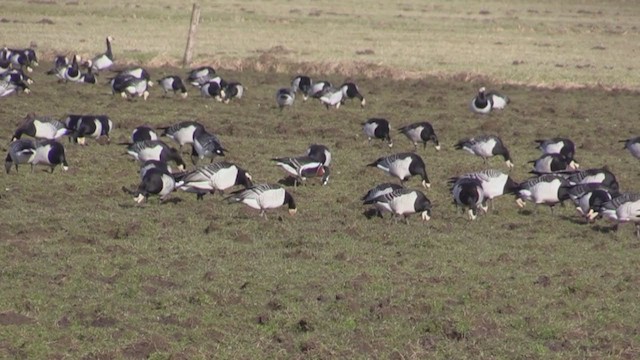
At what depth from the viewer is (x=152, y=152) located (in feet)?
60.3

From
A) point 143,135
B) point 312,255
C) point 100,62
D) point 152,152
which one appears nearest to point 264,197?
point 312,255

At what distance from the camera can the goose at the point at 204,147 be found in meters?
19.2

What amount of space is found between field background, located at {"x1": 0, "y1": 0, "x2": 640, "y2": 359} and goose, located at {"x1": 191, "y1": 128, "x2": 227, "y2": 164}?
0.53 m

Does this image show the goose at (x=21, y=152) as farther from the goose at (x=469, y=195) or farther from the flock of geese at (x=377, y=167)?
the goose at (x=469, y=195)

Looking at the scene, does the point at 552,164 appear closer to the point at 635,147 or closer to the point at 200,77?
the point at 635,147

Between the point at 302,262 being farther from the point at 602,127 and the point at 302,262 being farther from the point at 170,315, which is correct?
the point at 602,127

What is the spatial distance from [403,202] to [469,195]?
0.96 meters

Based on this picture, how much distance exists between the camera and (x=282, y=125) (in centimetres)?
2403

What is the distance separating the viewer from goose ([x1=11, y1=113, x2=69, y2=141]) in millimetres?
20300

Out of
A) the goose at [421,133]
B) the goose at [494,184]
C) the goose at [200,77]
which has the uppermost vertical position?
the goose at [494,184]

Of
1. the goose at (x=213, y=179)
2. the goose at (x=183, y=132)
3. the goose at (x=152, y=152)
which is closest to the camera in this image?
the goose at (x=213, y=179)

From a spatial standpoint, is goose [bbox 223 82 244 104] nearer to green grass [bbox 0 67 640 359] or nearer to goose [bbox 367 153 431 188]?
green grass [bbox 0 67 640 359]

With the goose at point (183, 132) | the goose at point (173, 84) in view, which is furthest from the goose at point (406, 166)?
the goose at point (173, 84)

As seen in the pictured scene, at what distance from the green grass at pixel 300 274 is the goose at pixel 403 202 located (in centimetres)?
25
